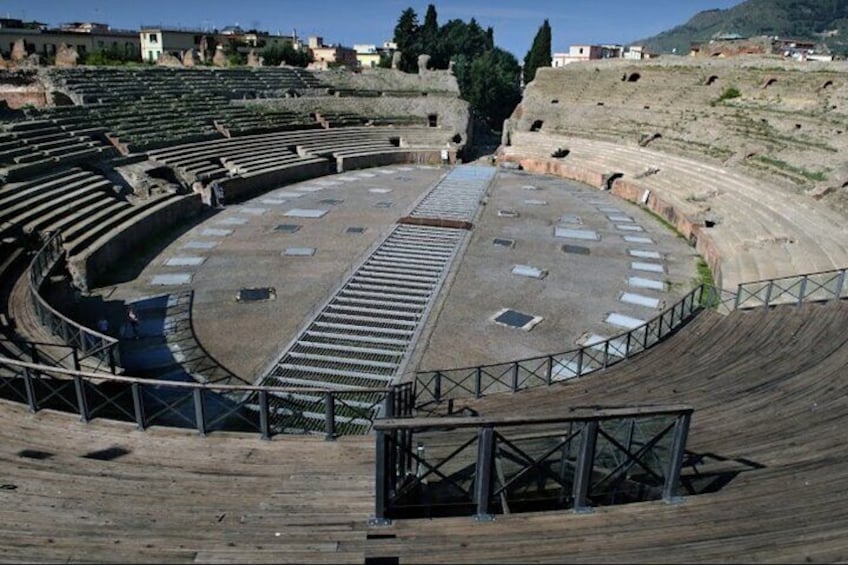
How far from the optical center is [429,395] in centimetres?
1245

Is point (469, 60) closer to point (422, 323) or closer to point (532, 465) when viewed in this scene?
point (422, 323)

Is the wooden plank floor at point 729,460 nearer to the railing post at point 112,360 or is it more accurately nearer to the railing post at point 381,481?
the railing post at point 381,481

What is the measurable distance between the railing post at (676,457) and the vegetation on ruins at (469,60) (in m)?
52.7

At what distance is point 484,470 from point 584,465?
3.38 ft

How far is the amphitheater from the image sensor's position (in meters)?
5.89

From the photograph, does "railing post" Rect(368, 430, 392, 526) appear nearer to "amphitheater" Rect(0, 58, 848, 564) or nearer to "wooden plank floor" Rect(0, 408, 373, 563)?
"amphitheater" Rect(0, 58, 848, 564)

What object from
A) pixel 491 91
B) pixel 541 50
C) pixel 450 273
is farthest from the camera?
pixel 541 50

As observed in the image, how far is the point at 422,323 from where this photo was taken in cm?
1612

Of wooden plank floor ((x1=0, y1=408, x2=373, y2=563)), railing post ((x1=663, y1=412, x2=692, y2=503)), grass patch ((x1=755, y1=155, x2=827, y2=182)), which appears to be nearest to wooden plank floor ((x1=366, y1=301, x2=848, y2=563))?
railing post ((x1=663, y1=412, x2=692, y2=503))

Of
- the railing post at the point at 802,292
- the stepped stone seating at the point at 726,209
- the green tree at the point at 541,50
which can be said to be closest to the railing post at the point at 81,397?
the railing post at the point at 802,292

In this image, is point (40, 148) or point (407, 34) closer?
point (40, 148)

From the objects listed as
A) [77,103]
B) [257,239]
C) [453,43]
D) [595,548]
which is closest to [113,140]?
[77,103]

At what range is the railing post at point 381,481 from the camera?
568 cm

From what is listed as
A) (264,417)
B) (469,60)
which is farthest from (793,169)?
(469,60)
